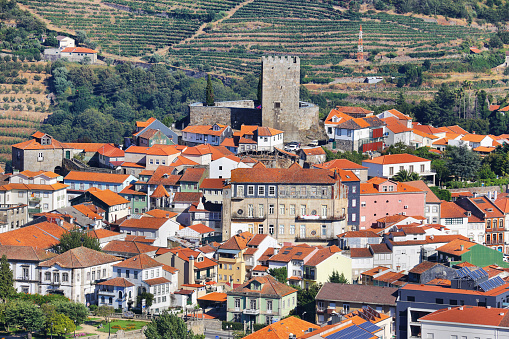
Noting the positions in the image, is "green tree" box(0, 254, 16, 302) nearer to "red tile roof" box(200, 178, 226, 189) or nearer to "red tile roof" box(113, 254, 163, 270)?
"red tile roof" box(113, 254, 163, 270)

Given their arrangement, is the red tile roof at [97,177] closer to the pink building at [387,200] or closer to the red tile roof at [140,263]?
the red tile roof at [140,263]

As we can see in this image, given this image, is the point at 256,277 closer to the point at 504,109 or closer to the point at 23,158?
the point at 23,158

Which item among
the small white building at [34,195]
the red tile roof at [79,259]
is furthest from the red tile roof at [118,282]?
the small white building at [34,195]

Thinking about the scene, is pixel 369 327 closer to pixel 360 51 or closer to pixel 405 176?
pixel 405 176

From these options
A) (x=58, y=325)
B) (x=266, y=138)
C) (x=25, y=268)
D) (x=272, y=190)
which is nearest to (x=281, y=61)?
(x=266, y=138)

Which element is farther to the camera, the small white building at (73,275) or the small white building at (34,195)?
the small white building at (34,195)

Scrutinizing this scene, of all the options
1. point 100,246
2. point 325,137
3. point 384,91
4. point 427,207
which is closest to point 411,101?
point 384,91
